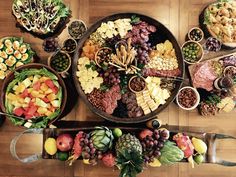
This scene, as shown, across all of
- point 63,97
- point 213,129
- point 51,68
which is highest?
point 51,68

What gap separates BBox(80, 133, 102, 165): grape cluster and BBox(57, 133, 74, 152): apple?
0.55ft

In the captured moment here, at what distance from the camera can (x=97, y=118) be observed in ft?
10.9

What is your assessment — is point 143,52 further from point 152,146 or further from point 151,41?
point 152,146

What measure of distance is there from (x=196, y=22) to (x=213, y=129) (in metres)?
1.04

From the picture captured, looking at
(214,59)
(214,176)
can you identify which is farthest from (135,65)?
(214,176)

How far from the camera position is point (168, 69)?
313 centimetres

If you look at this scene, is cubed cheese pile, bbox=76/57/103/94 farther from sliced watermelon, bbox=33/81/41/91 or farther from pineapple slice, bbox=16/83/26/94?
pineapple slice, bbox=16/83/26/94

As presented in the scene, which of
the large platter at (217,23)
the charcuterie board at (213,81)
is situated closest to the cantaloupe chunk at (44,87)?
the charcuterie board at (213,81)

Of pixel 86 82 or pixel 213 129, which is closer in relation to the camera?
pixel 86 82

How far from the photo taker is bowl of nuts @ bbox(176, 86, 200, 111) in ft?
10.5

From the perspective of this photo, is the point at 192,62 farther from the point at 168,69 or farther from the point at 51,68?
the point at 51,68

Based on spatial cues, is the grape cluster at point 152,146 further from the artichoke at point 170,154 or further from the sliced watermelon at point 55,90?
the sliced watermelon at point 55,90

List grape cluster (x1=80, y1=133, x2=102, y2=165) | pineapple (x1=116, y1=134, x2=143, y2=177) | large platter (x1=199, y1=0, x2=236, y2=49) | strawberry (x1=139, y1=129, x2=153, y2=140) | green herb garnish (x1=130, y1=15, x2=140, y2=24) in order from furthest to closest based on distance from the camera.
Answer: large platter (x1=199, y1=0, x2=236, y2=49)
green herb garnish (x1=130, y1=15, x2=140, y2=24)
strawberry (x1=139, y1=129, x2=153, y2=140)
grape cluster (x1=80, y1=133, x2=102, y2=165)
pineapple (x1=116, y1=134, x2=143, y2=177)

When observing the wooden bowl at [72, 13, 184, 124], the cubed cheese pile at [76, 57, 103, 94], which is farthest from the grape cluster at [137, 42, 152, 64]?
the cubed cheese pile at [76, 57, 103, 94]
